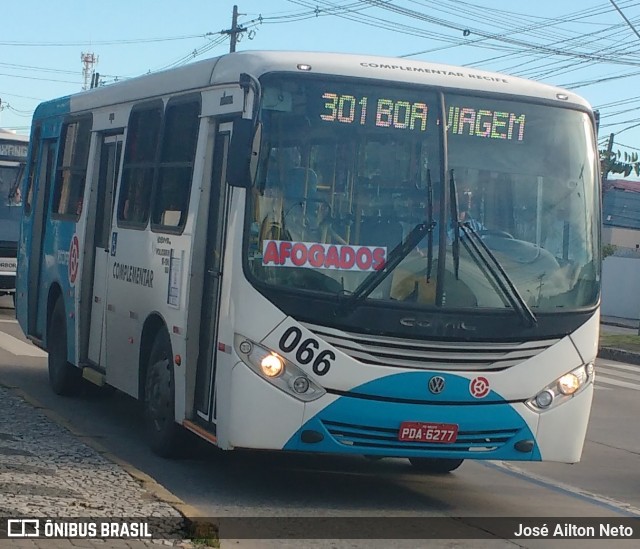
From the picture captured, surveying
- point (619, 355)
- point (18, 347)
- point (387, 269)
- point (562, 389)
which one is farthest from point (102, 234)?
point (619, 355)

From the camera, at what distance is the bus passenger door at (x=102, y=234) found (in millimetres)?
11492

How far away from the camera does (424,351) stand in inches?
324

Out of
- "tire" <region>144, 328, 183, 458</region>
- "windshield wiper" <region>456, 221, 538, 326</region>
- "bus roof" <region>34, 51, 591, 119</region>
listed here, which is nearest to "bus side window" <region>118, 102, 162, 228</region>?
"bus roof" <region>34, 51, 591, 119</region>

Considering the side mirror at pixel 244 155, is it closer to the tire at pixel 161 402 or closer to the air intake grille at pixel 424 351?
the air intake grille at pixel 424 351

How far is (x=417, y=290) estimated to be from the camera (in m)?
8.29

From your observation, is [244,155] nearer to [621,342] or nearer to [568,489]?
[568,489]

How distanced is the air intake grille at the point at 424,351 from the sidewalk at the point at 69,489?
4.79 ft

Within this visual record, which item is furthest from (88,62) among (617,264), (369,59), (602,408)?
(369,59)

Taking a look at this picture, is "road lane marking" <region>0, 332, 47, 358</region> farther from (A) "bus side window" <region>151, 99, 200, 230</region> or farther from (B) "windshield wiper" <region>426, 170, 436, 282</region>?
(B) "windshield wiper" <region>426, 170, 436, 282</region>

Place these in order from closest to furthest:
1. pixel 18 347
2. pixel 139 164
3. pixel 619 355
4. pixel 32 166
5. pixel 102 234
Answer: pixel 139 164, pixel 102 234, pixel 32 166, pixel 18 347, pixel 619 355

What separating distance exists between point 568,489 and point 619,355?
16478mm

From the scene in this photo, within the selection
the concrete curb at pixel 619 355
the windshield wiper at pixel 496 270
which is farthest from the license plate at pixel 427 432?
the concrete curb at pixel 619 355

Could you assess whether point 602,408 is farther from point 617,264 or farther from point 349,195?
point 617,264

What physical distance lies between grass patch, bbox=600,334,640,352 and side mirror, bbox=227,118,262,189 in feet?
63.4
